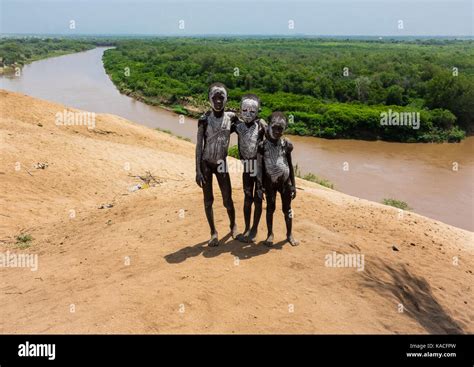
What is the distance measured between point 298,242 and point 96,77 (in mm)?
47158

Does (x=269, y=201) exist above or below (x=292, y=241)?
above

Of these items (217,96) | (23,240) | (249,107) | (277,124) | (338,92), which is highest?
(338,92)

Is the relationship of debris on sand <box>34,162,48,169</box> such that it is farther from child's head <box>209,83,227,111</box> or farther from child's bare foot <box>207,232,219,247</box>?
child's head <box>209,83,227,111</box>

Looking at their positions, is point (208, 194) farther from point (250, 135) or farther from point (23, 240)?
point (23, 240)

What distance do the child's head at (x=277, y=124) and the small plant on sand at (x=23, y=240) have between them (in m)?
4.49

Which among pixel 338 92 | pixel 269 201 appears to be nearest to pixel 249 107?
pixel 269 201

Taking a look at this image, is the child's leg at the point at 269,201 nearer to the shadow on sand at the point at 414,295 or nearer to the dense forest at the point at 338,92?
the shadow on sand at the point at 414,295

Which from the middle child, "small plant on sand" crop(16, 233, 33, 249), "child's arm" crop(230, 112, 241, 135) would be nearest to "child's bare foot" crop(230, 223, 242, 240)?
the middle child

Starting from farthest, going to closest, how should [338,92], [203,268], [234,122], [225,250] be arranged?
[338,92] → [225,250] → [234,122] → [203,268]

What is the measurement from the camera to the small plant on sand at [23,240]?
663 cm

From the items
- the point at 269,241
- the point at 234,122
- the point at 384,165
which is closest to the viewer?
the point at 234,122

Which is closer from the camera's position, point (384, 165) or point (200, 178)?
point (200, 178)

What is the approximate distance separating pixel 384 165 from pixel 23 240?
16.6 metres

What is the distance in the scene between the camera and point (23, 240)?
269 inches
